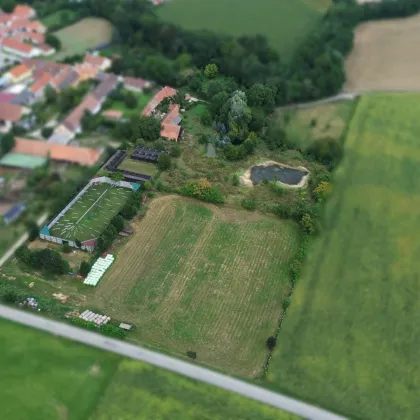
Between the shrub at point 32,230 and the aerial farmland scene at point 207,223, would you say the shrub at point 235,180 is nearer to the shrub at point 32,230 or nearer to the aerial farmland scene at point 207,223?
the aerial farmland scene at point 207,223

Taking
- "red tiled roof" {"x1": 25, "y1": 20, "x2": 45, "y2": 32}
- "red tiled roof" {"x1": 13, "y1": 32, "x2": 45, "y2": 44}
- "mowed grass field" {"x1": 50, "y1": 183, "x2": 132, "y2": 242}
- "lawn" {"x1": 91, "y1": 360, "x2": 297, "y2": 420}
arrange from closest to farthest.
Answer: "lawn" {"x1": 91, "y1": 360, "x2": 297, "y2": 420}, "mowed grass field" {"x1": 50, "y1": 183, "x2": 132, "y2": 242}, "red tiled roof" {"x1": 13, "y1": 32, "x2": 45, "y2": 44}, "red tiled roof" {"x1": 25, "y1": 20, "x2": 45, "y2": 32}

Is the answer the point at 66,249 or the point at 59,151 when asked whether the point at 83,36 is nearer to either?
the point at 59,151

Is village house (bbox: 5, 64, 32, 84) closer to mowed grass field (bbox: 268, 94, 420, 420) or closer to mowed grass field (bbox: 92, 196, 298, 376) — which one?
mowed grass field (bbox: 92, 196, 298, 376)

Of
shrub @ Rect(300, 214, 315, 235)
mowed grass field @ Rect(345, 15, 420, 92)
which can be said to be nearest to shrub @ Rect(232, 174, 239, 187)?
shrub @ Rect(300, 214, 315, 235)

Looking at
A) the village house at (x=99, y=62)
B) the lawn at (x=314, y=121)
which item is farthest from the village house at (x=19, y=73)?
the lawn at (x=314, y=121)

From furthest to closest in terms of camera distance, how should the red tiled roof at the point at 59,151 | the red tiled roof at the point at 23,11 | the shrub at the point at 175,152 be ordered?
the red tiled roof at the point at 23,11 < the shrub at the point at 175,152 < the red tiled roof at the point at 59,151

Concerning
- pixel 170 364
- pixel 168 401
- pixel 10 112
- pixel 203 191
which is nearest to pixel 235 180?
pixel 203 191

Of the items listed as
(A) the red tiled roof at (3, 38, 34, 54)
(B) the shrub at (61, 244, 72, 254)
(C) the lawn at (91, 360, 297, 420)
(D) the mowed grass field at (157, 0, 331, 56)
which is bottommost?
(C) the lawn at (91, 360, 297, 420)

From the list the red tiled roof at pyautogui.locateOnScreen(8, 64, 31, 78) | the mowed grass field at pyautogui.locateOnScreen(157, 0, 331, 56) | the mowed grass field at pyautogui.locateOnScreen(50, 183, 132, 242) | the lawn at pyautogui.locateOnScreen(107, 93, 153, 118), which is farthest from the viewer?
the mowed grass field at pyautogui.locateOnScreen(157, 0, 331, 56)
